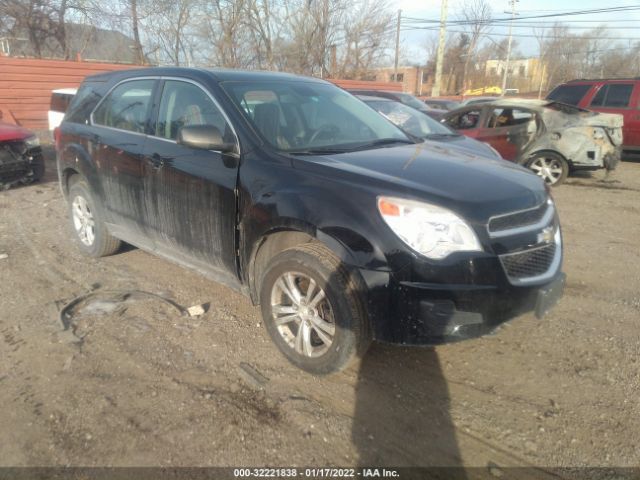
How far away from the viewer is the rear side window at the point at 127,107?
13.5 feet

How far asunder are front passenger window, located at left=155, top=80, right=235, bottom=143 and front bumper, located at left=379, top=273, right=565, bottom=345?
171cm

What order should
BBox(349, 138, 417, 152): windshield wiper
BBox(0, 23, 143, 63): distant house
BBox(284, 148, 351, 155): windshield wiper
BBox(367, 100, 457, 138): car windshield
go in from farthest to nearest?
BBox(0, 23, 143, 63): distant house → BBox(367, 100, 457, 138): car windshield → BBox(349, 138, 417, 152): windshield wiper → BBox(284, 148, 351, 155): windshield wiper

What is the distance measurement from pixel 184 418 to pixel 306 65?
93.9ft

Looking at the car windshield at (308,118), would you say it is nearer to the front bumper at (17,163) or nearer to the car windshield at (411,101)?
the front bumper at (17,163)

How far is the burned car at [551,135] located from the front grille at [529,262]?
628 centimetres

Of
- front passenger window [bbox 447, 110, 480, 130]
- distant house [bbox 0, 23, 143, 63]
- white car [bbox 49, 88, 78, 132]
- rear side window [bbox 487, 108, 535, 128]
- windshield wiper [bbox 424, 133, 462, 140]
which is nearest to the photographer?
windshield wiper [bbox 424, 133, 462, 140]

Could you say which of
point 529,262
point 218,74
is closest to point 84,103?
point 218,74

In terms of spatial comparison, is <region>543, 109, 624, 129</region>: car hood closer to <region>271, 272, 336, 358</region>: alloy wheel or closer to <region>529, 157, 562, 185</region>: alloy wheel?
<region>529, 157, 562, 185</region>: alloy wheel

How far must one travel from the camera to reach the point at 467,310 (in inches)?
103

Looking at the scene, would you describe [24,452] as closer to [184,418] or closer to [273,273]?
[184,418]

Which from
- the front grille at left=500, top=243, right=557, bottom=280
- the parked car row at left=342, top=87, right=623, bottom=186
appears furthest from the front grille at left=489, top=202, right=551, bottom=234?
the parked car row at left=342, top=87, right=623, bottom=186

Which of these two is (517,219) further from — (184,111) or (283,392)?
(184,111)

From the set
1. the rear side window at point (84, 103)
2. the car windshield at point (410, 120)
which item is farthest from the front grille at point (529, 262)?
the car windshield at point (410, 120)

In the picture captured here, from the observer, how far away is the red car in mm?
11180
